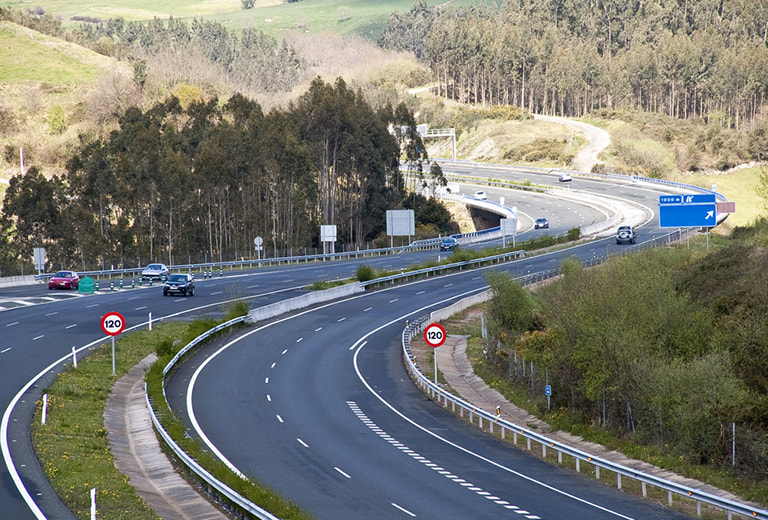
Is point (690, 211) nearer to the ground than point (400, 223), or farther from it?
farther from it

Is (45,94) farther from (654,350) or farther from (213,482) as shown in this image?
(213,482)

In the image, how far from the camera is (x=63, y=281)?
2501 inches

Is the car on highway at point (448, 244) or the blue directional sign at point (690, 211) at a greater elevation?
the blue directional sign at point (690, 211)

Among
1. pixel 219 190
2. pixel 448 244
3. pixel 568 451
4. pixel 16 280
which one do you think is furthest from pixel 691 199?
pixel 219 190

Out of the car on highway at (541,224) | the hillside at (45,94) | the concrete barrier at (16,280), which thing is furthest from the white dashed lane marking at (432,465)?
the hillside at (45,94)

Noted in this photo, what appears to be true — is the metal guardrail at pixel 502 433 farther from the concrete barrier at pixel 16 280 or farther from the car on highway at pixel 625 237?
the car on highway at pixel 625 237

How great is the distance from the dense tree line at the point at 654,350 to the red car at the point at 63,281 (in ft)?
97.5

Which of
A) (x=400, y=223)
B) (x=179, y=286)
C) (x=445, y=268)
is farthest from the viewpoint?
(x=400, y=223)

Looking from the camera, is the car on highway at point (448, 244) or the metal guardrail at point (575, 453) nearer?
the metal guardrail at point (575, 453)

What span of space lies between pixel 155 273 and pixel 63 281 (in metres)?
7.57

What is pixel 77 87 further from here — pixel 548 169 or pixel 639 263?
pixel 639 263

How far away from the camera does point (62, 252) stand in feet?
314

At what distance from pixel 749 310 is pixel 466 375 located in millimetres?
12089

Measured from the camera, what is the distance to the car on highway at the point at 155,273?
68938 mm
